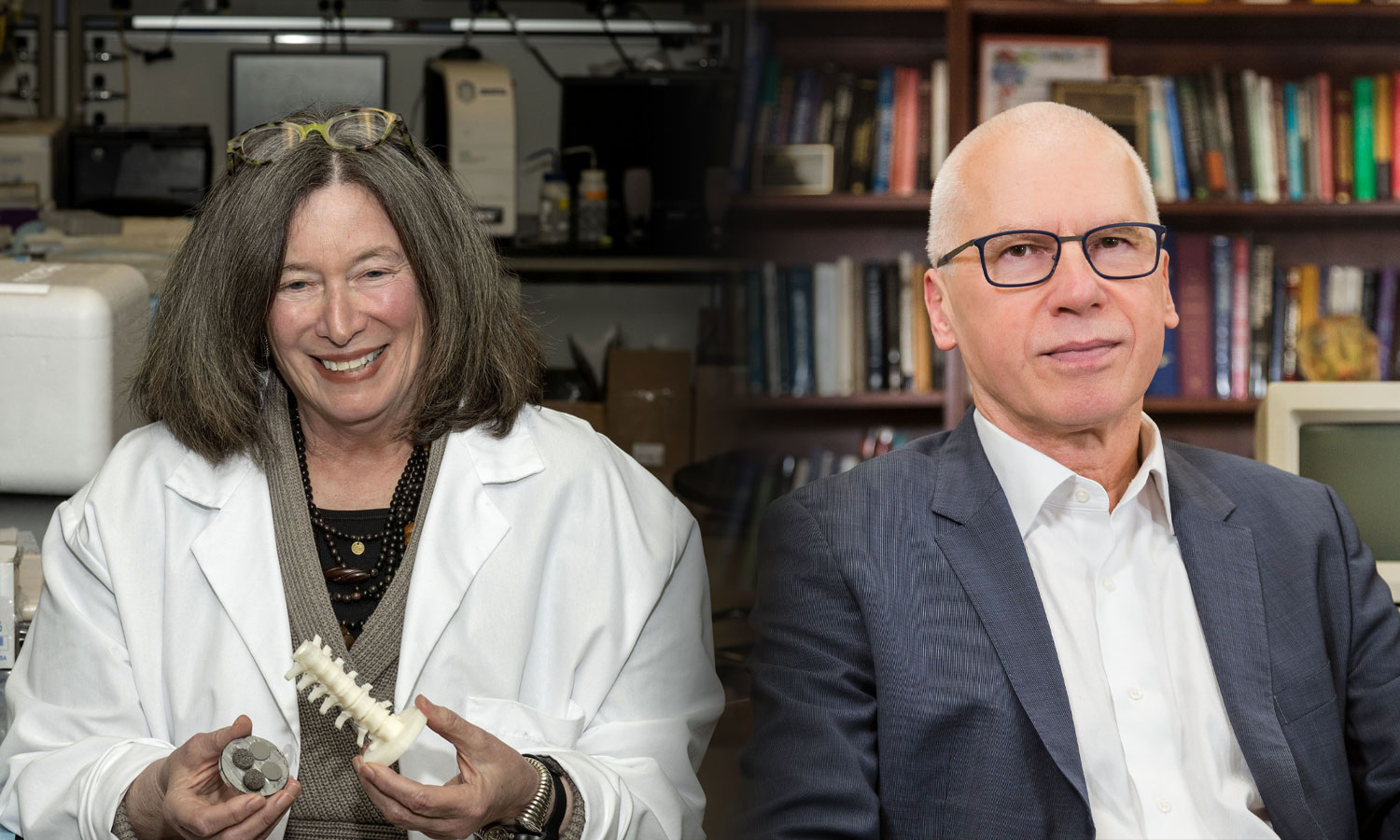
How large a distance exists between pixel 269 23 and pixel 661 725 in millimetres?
3970

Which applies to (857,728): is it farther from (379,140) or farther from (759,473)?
(759,473)

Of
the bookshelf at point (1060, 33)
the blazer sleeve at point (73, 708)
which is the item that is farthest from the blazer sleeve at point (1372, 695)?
the bookshelf at point (1060, 33)

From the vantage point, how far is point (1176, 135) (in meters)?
2.79

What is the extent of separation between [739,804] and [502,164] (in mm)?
2895

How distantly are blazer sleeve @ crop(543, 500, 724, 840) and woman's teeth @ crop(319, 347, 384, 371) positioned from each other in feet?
1.25

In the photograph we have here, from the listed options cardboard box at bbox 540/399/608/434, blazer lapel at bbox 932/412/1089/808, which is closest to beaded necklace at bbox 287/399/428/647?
blazer lapel at bbox 932/412/1089/808

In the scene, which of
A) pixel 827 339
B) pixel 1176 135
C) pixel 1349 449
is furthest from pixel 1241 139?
pixel 1349 449

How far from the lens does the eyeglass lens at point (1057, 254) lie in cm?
129

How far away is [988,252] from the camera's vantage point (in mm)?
1314

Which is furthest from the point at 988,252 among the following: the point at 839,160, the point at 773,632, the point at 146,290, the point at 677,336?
the point at 677,336

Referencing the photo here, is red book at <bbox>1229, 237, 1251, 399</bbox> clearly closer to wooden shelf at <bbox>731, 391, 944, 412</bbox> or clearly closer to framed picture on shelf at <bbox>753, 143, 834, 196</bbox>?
wooden shelf at <bbox>731, 391, 944, 412</bbox>

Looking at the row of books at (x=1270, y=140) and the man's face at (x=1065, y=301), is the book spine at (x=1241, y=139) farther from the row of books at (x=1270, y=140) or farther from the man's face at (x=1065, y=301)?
the man's face at (x=1065, y=301)

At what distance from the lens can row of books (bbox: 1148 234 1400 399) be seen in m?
2.80

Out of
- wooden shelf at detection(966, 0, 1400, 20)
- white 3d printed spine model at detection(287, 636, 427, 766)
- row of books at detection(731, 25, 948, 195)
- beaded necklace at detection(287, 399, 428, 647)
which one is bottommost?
white 3d printed spine model at detection(287, 636, 427, 766)
